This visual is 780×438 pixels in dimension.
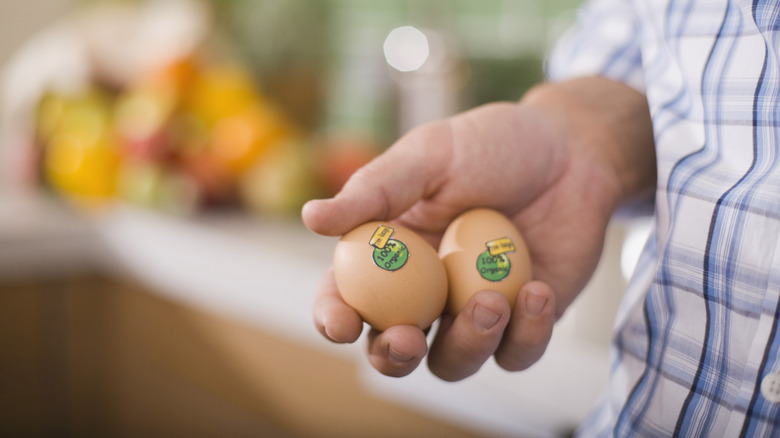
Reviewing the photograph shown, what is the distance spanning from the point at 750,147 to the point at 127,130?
58.5 inches

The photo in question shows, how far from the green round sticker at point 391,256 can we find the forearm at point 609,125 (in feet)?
0.76

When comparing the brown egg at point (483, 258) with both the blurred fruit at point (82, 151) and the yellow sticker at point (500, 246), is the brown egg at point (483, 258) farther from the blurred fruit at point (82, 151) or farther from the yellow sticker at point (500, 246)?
the blurred fruit at point (82, 151)

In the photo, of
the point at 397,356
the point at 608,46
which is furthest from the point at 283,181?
the point at 397,356

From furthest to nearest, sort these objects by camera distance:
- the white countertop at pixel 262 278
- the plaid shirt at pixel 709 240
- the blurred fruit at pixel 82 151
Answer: the blurred fruit at pixel 82 151
the white countertop at pixel 262 278
the plaid shirt at pixel 709 240

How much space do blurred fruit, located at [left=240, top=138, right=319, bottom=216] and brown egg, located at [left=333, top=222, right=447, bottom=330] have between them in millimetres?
940

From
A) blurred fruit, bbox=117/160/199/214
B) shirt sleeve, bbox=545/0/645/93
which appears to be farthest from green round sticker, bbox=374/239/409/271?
blurred fruit, bbox=117/160/199/214

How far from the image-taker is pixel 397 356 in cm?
57

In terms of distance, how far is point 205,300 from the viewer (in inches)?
57.2

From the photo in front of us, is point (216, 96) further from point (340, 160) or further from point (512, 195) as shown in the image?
point (512, 195)

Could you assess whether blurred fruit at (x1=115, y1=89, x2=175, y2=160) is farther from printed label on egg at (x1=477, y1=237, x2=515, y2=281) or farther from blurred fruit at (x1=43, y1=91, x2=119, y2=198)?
printed label on egg at (x1=477, y1=237, x2=515, y2=281)

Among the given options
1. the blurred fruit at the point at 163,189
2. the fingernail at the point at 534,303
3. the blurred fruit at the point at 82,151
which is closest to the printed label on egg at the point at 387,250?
the fingernail at the point at 534,303

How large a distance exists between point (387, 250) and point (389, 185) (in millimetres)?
60

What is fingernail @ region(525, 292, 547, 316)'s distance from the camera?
589 millimetres

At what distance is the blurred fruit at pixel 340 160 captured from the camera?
63.0 inches
